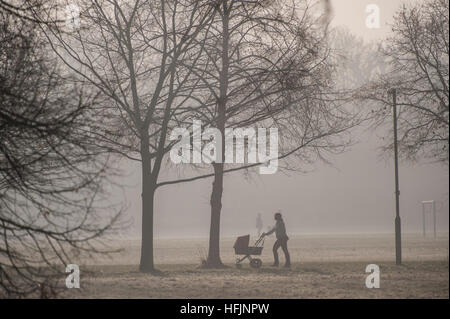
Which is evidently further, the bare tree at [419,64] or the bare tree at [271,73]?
the bare tree at [419,64]

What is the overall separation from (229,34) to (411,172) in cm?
5873

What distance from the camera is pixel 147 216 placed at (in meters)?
20.2

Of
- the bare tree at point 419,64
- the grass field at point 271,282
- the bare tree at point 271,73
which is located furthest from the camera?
the bare tree at point 419,64

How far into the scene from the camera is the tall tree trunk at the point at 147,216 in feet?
65.2

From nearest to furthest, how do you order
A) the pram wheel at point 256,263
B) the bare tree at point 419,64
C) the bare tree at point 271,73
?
the bare tree at point 271,73 < the pram wheel at point 256,263 < the bare tree at point 419,64

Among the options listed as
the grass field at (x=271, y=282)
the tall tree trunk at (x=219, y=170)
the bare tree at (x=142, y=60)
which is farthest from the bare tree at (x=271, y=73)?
the grass field at (x=271, y=282)

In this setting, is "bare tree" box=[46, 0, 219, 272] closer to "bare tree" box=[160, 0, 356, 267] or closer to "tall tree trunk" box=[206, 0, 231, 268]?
"bare tree" box=[160, 0, 356, 267]

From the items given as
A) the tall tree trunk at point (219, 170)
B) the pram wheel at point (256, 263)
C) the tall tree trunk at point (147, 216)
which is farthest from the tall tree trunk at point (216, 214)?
the tall tree trunk at point (147, 216)

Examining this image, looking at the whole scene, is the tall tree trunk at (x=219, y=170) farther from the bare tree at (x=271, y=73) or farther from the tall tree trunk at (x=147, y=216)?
the tall tree trunk at (x=147, y=216)

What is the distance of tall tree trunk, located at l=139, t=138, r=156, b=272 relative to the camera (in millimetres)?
19859

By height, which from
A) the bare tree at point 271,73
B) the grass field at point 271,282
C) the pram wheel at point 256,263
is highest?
the bare tree at point 271,73

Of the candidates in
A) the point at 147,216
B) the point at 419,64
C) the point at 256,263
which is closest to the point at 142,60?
the point at 147,216

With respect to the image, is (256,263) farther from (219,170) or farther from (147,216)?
(147,216)

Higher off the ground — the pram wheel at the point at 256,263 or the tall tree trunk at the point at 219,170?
the tall tree trunk at the point at 219,170
